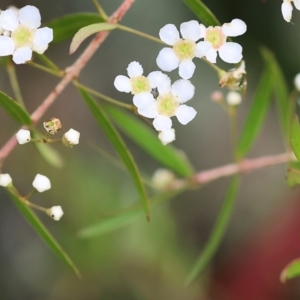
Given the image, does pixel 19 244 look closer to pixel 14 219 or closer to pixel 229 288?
pixel 14 219

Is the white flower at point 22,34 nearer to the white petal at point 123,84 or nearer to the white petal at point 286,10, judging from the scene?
the white petal at point 123,84

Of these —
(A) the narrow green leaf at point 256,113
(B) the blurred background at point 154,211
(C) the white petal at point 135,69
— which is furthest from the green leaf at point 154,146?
(C) the white petal at point 135,69

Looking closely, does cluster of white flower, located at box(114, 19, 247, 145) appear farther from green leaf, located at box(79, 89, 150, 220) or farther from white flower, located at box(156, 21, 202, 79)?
green leaf, located at box(79, 89, 150, 220)

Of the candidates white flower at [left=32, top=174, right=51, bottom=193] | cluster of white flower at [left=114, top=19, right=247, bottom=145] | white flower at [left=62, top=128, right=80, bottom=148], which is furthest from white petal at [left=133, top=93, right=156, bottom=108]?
white flower at [left=32, top=174, right=51, bottom=193]

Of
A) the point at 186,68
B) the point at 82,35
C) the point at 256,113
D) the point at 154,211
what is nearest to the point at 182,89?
the point at 186,68

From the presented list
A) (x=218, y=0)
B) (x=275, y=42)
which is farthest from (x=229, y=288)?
(x=218, y=0)
